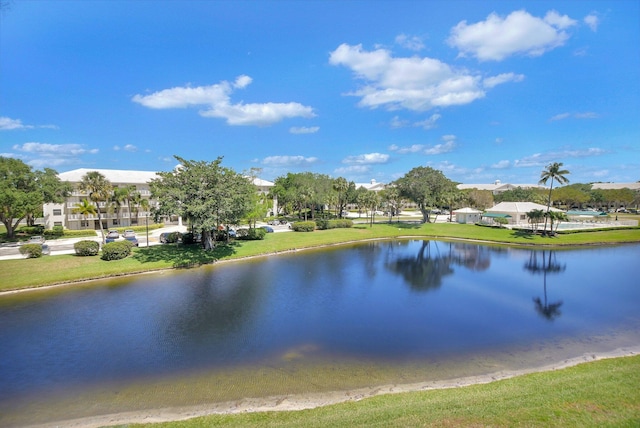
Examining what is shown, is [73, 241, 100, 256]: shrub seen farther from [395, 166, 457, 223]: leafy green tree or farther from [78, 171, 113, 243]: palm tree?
[395, 166, 457, 223]: leafy green tree

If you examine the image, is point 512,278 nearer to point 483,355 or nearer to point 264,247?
point 483,355

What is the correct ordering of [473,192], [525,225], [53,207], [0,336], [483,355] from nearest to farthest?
[483,355] < [0,336] < [53,207] < [525,225] < [473,192]

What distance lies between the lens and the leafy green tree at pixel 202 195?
36.2 meters

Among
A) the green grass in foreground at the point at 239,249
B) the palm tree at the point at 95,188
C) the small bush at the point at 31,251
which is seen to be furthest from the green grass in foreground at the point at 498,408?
the palm tree at the point at 95,188

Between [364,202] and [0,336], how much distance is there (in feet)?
209

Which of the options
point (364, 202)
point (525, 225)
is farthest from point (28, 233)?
point (525, 225)

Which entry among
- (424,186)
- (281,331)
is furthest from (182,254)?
(424,186)

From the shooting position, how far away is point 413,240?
58625 millimetres

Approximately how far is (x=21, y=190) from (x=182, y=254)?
25914 millimetres

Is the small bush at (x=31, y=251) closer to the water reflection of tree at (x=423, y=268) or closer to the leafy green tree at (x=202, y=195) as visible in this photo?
the leafy green tree at (x=202, y=195)

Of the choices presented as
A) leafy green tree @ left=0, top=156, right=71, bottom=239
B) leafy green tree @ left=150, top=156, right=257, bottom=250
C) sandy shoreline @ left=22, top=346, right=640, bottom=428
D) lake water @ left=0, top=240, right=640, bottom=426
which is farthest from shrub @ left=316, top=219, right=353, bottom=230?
sandy shoreline @ left=22, top=346, right=640, bottom=428

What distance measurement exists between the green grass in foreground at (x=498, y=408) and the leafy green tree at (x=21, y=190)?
4648 centimetres

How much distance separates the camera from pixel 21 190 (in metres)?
43.7

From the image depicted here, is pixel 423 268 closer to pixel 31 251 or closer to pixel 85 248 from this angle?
pixel 85 248
